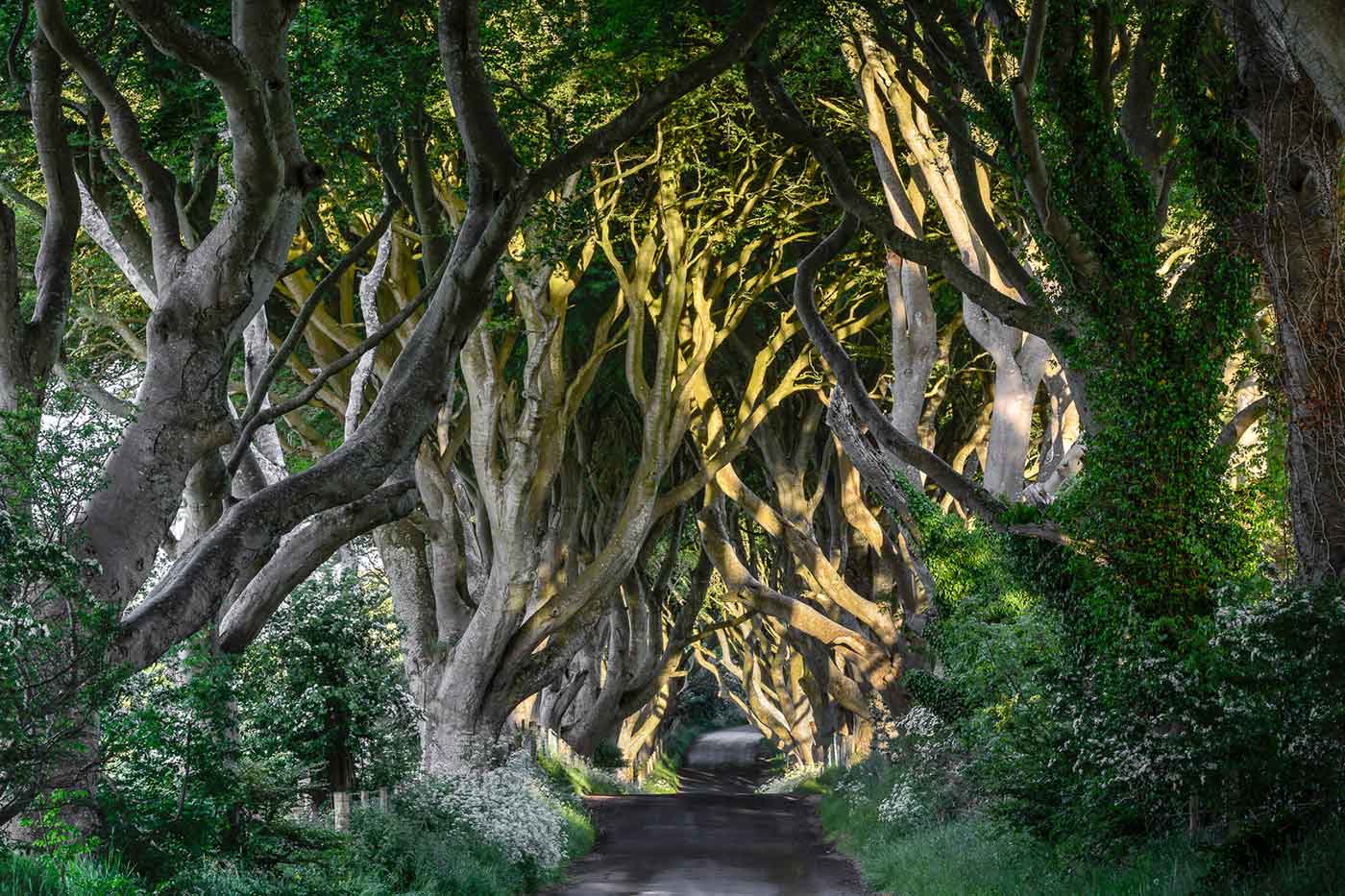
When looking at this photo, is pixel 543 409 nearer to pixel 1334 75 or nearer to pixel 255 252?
pixel 255 252

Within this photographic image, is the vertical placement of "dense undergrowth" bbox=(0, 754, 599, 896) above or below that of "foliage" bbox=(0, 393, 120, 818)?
below

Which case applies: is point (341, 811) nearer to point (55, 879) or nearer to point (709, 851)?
point (55, 879)

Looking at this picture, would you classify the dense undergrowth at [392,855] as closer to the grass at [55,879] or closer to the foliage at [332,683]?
the grass at [55,879]

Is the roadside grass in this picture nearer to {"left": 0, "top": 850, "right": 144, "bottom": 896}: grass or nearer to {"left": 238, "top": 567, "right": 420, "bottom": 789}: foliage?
{"left": 238, "top": 567, "right": 420, "bottom": 789}: foliage

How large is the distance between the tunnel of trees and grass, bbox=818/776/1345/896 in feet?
0.62

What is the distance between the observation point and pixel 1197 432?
1036cm

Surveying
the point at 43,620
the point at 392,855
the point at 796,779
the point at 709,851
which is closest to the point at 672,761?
the point at 796,779

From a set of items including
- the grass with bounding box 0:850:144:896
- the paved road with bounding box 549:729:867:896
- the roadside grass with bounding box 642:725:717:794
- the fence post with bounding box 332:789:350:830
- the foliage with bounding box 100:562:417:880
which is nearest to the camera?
the grass with bounding box 0:850:144:896

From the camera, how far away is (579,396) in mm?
18641

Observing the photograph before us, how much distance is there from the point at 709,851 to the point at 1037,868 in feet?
24.8

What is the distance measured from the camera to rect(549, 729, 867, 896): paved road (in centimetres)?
1384

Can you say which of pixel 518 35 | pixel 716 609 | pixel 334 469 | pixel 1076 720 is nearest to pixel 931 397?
pixel 518 35

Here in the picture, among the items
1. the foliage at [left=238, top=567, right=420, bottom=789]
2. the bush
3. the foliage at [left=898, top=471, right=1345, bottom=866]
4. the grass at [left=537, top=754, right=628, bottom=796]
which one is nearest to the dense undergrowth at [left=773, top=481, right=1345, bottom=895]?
the foliage at [left=898, top=471, right=1345, bottom=866]

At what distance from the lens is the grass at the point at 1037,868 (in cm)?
682
